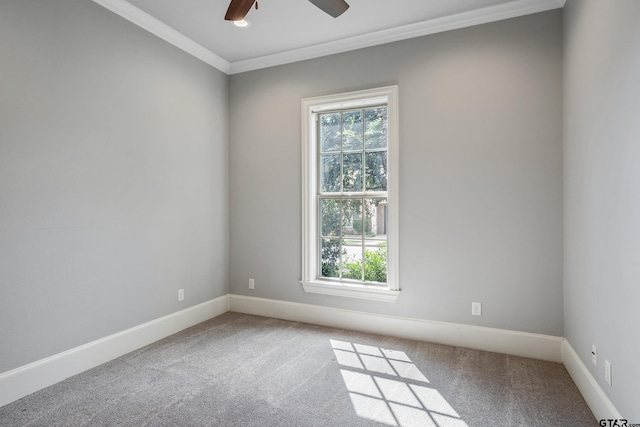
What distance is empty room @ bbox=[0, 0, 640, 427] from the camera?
6.87 ft

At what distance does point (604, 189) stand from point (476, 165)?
3.70 ft

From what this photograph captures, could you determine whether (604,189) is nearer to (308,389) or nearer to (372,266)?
(372,266)

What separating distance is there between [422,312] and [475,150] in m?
1.47

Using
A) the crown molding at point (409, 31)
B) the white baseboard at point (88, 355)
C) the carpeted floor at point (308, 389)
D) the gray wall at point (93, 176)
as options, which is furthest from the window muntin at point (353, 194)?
the white baseboard at point (88, 355)

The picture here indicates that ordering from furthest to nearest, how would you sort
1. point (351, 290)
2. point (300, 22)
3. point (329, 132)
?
point (329, 132), point (351, 290), point (300, 22)

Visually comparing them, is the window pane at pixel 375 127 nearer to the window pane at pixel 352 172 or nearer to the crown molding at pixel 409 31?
the window pane at pixel 352 172

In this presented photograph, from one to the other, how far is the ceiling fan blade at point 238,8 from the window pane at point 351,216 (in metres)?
1.94

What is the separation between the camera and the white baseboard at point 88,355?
2.21m

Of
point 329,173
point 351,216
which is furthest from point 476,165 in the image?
point 329,173

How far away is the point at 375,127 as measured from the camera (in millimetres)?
3500

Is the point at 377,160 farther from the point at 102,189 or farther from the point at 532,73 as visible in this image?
the point at 102,189

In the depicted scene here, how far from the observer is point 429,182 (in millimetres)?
3176

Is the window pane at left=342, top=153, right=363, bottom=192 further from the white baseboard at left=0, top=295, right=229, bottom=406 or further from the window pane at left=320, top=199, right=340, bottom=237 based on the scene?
the white baseboard at left=0, top=295, right=229, bottom=406

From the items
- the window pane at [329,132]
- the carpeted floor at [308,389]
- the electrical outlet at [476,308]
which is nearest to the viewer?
the carpeted floor at [308,389]
